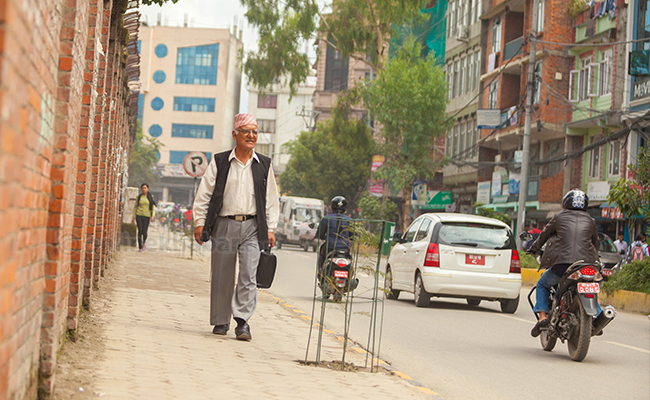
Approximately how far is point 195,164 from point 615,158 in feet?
59.1

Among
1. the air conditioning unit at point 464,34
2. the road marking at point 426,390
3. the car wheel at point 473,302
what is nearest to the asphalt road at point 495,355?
the road marking at point 426,390

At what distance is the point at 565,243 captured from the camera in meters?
9.63

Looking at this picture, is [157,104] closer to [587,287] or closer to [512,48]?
[512,48]

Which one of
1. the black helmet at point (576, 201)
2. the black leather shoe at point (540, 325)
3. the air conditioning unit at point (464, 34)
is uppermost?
the air conditioning unit at point (464, 34)

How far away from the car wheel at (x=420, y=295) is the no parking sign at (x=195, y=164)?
7.10 metres

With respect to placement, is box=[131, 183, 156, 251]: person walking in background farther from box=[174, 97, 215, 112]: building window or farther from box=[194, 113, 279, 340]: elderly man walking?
box=[174, 97, 215, 112]: building window

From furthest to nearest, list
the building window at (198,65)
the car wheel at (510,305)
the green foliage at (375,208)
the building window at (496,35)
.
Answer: the building window at (198,65) < the green foliage at (375,208) < the building window at (496,35) < the car wheel at (510,305)

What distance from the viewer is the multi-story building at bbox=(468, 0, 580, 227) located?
3575 cm

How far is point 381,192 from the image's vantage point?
57.4 metres

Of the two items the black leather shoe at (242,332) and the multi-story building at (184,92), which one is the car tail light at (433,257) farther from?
the multi-story building at (184,92)

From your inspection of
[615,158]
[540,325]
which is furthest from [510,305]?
[615,158]

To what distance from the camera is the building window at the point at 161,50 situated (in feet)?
353

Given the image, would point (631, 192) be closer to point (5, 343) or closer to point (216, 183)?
point (216, 183)

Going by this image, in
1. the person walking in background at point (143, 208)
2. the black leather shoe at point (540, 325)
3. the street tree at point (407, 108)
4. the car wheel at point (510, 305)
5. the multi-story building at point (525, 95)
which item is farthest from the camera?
the street tree at point (407, 108)
